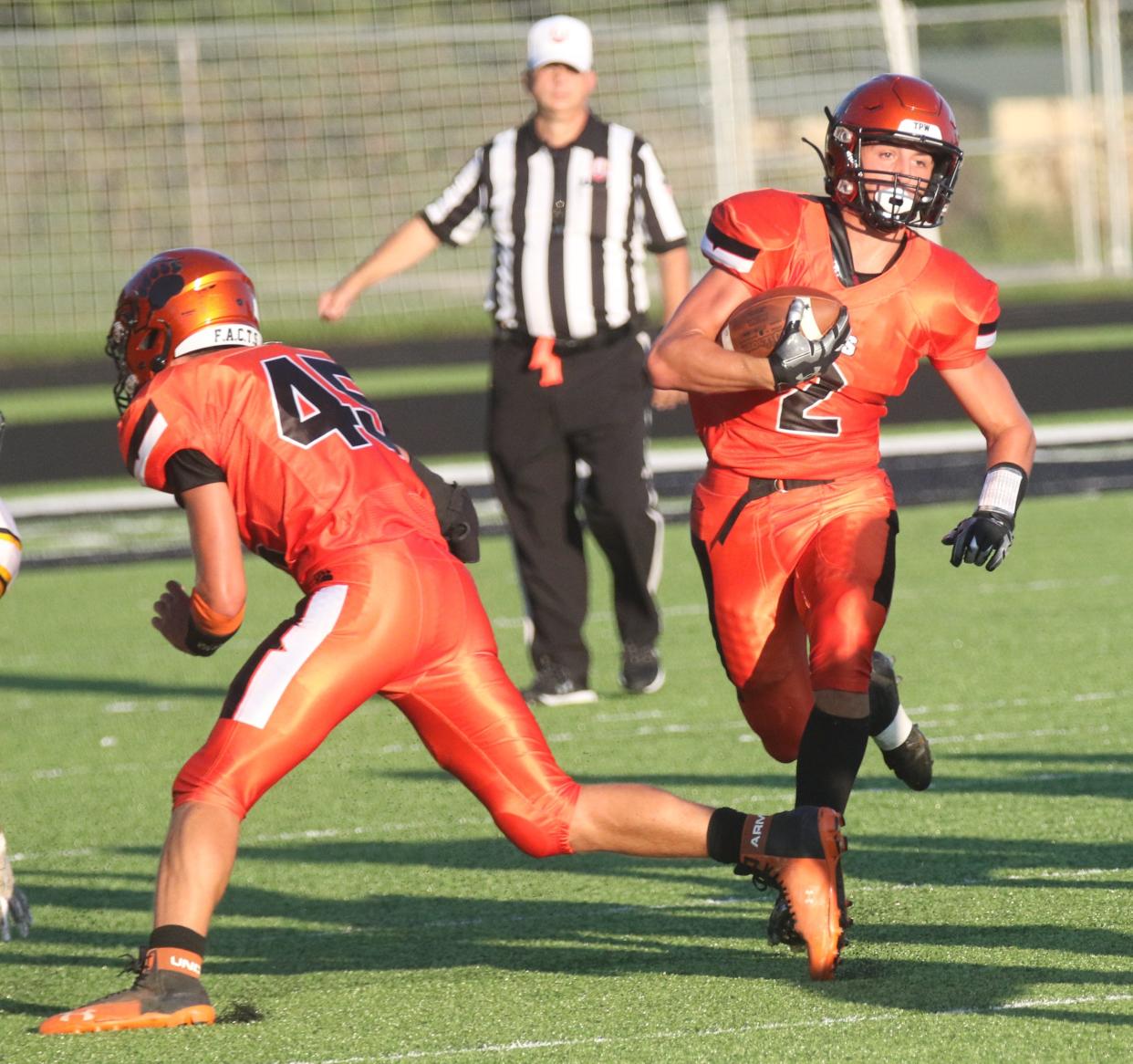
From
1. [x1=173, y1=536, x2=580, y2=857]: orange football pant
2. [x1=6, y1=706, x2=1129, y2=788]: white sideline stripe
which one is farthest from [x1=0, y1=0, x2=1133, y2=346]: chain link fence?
[x1=173, y1=536, x2=580, y2=857]: orange football pant

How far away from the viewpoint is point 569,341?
7227mm

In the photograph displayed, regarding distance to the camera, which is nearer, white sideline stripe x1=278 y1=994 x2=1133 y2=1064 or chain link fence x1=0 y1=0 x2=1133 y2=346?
white sideline stripe x1=278 y1=994 x2=1133 y2=1064

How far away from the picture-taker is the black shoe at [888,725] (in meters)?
4.74

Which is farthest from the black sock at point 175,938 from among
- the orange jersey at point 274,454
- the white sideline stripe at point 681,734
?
the white sideline stripe at point 681,734

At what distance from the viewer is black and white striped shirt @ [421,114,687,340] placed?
7238 mm

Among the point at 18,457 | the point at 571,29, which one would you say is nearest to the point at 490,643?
the point at 571,29

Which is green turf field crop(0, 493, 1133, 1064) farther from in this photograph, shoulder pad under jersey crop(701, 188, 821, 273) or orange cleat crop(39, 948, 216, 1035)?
shoulder pad under jersey crop(701, 188, 821, 273)

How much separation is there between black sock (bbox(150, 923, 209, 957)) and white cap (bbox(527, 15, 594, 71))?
4.13m

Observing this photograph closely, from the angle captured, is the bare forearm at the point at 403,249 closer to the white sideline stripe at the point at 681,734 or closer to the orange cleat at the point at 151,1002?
the white sideline stripe at the point at 681,734

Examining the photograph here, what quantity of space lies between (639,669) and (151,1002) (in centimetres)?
371

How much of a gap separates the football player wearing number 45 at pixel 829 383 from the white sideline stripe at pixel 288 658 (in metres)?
0.91

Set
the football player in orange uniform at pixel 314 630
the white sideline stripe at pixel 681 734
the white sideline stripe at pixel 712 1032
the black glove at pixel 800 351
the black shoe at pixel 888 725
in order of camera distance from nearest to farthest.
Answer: the white sideline stripe at pixel 712 1032
the football player in orange uniform at pixel 314 630
the black glove at pixel 800 351
the black shoe at pixel 888 725
the white sideline stripe at pixel 681 734

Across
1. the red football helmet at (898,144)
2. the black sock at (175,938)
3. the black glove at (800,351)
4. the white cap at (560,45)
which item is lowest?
the black sock at (175,938)

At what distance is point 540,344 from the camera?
718 centimetres
